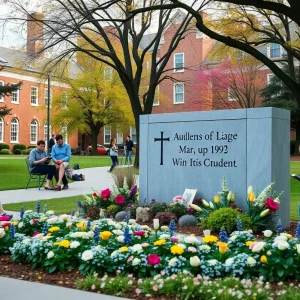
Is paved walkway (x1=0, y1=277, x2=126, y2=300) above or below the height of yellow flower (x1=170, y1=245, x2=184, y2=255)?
below

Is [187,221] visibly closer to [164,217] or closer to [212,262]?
[164,217]

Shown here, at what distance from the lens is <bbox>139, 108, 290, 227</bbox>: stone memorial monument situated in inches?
Answer: 354

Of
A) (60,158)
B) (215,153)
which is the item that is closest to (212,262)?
(215,153)

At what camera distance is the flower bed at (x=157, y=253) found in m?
5.21

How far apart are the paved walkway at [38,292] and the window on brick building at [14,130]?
58651 mm

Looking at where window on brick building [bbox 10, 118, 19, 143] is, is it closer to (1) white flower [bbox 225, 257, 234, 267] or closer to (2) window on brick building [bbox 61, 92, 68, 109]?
(2) window on brick building [bbox 61, 92, 68, 109]

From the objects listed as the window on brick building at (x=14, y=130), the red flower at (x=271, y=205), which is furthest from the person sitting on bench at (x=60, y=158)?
the window on brick building at (x=14, y=130)

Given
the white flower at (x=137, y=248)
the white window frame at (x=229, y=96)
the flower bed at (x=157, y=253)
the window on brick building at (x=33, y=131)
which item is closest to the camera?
the flower bed at (x=157, y=253)

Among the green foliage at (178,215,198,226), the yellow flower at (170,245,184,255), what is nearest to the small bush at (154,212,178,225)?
the green foliage at (178,215,198,226)

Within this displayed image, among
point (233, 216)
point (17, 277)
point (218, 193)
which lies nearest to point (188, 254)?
point (17, 277)

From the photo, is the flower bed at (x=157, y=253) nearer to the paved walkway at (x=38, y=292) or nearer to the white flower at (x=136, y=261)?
the white flower at (x=136, y=261)

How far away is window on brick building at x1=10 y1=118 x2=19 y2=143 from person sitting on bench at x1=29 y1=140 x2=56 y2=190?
4676cm

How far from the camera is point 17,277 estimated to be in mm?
5590

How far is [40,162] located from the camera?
1638cm
